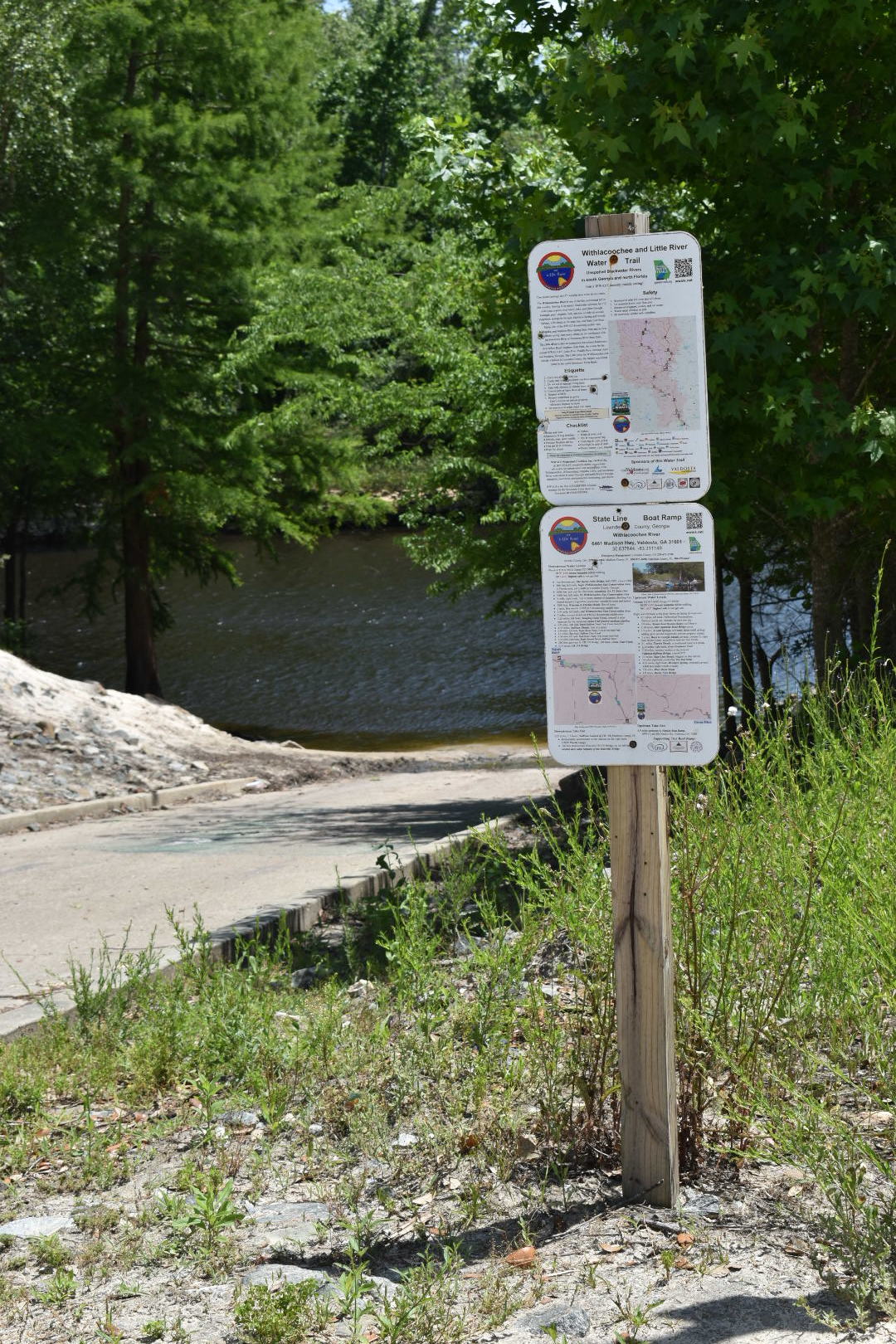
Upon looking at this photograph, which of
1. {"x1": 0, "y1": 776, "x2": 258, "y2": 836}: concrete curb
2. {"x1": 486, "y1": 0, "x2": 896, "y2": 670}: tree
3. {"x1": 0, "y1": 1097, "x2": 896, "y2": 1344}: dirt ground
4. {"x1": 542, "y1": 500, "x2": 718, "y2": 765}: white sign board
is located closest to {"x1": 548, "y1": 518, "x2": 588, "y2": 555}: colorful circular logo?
{"x1": 542, "y1": 500, "x2": 718, "y2": 765}: white sign board

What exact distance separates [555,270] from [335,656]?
25.0 meters

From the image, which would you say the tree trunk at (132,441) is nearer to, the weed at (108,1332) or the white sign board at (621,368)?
the white sign board at (621,368)

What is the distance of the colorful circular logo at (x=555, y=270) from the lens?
316cm

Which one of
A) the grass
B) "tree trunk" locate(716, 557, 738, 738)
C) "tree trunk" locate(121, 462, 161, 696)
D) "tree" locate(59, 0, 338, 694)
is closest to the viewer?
the grass

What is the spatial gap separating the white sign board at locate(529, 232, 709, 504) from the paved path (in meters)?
2.48

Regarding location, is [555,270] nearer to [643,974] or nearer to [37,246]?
[643,974]

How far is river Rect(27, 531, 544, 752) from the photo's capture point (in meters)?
22.6

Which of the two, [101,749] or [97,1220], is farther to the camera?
[101,749]

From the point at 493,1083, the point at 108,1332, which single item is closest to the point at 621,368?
the point at 493,1083

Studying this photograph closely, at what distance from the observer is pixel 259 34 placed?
814 inches

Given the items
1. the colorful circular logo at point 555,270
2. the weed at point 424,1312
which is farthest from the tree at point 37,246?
the weed at point 424,1312

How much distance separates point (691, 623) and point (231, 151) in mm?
20288

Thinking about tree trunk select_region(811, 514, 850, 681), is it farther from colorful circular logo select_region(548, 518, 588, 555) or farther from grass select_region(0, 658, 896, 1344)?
colorful circular logo select_region(548, 518, 588, 555)

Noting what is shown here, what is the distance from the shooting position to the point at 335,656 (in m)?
28.0
